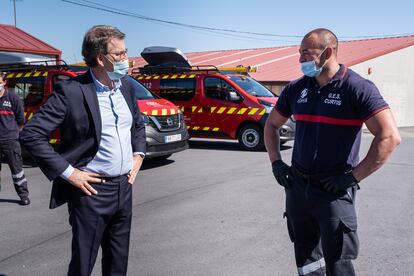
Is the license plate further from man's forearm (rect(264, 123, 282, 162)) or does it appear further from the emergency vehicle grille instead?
man's forearm (rect(264, 123, 282, 162))

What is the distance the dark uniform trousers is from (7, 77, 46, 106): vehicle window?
6963mm

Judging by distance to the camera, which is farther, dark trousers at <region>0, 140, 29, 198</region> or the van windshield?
the van windshield

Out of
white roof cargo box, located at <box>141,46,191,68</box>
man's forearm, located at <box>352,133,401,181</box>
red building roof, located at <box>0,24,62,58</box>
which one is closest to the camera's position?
man's forearm, located at <box>352,133,401,181</box>

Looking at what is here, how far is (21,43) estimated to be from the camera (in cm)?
1702

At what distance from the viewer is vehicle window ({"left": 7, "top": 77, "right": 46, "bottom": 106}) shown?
848 centimetres

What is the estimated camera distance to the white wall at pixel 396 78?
870 inches

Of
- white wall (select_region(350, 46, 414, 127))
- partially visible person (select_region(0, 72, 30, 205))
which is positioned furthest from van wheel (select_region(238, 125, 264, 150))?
white wall (select_region(350, 46, 414, 127))

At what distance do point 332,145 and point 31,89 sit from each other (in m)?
7.55

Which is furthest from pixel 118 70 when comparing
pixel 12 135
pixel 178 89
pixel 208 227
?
pixel 178 89

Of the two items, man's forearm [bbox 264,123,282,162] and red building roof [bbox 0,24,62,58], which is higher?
red building roof [bbox 0,24,62,58]

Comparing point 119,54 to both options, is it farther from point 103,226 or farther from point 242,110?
point 242,110

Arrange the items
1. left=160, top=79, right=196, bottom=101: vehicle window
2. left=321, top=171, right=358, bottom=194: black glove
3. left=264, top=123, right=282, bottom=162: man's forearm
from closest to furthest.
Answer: left=321, top=171, right=358, bottom=194: black glove → left=264, top=123, right=282, bottom=162: man's forearm → left=160, top=79, right=196, bottom=101: vehicle window

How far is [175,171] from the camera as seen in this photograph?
7836mm

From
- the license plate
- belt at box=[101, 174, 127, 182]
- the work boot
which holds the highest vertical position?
belt at box=[101, 174, 127, 182]
